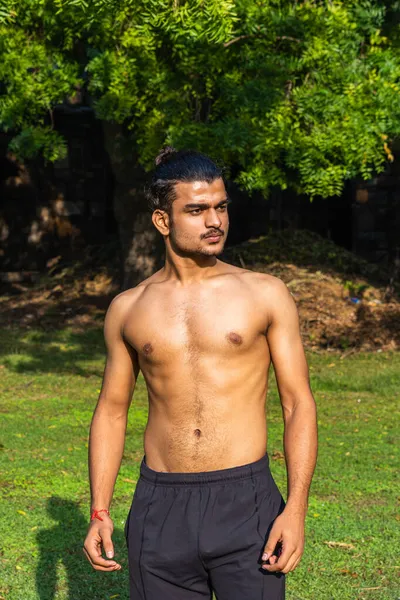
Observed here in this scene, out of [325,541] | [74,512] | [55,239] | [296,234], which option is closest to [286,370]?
[325,541]

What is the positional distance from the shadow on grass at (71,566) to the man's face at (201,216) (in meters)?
3.19

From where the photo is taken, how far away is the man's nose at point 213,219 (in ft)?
11.9

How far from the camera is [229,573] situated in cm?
345

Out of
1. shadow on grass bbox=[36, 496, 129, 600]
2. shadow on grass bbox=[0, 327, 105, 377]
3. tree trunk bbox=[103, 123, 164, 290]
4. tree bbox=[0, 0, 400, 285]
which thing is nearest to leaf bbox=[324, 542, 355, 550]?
shadow on grass bbox=[36, 496, 129, 600]

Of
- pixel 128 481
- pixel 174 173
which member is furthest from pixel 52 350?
pixel 174 173

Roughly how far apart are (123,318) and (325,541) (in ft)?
12.1

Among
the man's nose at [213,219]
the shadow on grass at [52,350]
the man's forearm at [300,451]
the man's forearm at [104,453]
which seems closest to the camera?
the man's forearm at [300,451]

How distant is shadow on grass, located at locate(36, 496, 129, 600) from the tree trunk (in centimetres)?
1067

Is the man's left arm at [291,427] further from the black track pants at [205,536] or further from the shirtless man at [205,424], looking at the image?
the black track pants at [205,536]

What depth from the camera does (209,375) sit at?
3.63 meters

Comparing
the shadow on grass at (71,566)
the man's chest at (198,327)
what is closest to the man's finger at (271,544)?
the man's chest at (198,327)

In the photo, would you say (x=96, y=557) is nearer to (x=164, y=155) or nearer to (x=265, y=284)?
(x=265, y=284)

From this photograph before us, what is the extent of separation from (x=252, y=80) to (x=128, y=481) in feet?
21.6

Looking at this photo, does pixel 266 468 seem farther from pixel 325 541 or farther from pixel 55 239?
pixel 55 239
